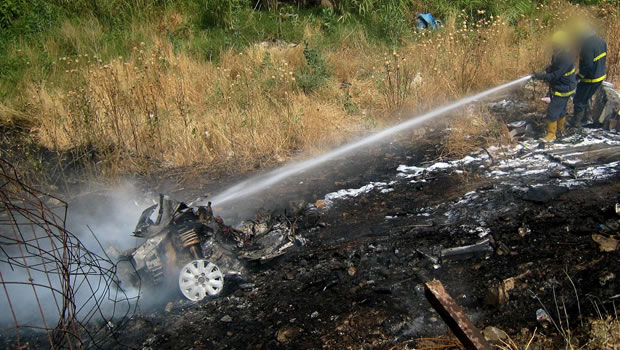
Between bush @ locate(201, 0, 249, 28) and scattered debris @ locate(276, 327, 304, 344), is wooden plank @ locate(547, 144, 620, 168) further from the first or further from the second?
bush @ locate(201, 0, 249, 28)

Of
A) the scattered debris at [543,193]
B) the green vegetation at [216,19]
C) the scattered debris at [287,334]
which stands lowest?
the scattered debris at [543,193]

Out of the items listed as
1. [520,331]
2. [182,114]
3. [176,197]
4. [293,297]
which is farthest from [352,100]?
[520,331]

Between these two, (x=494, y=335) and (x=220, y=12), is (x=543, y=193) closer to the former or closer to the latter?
(x=494, y=335)

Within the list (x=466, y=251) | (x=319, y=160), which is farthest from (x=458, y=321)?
(x=319, y=160)

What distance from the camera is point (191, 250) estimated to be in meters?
4.17

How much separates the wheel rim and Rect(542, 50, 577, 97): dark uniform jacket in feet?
16.8

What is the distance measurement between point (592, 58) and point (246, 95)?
491cm

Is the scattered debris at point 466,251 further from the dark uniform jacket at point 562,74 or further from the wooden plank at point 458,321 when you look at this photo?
the dark uniform jacket at point 562,74

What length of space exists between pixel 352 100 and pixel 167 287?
4643mm

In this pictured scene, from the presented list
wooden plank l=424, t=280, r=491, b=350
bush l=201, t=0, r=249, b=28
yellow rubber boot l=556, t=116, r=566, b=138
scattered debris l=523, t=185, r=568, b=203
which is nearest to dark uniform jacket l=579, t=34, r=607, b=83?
yellow rubber boot l=556, t=116, r=566, b=138

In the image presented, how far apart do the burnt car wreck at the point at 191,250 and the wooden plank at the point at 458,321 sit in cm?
207

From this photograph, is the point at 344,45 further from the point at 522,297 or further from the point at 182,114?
the point at 522,297

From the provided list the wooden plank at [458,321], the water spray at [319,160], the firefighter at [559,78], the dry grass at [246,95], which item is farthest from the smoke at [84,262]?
the firefighter at [559,78]

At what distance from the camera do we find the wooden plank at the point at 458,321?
7.98ft
